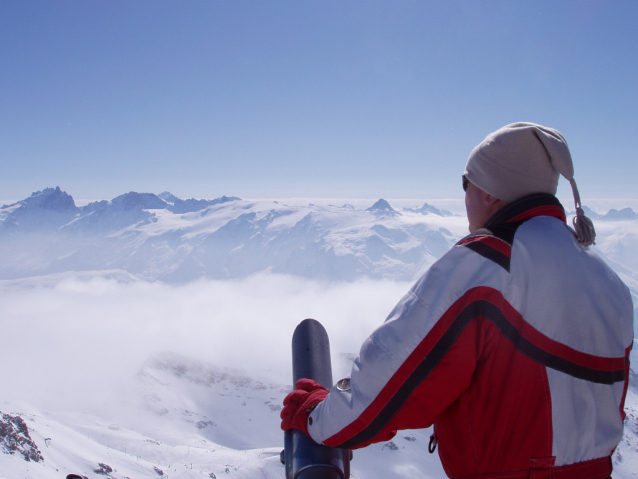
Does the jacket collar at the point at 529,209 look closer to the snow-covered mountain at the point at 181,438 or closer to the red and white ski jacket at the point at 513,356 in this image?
the red and white ski jacket at the point at 513,356

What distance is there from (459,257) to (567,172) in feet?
3.32

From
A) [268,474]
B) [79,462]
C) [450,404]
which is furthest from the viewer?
[268,474]

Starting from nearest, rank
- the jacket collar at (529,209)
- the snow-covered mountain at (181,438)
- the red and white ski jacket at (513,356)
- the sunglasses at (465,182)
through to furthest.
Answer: the red and white ski jacket at (513,356)
the jacket collar at (529,209)
the sunglasses at (465,182)
the snow-covered mountain at (181,438)

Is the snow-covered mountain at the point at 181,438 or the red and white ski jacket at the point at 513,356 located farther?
the snow-covered mountain at the point at 181,438

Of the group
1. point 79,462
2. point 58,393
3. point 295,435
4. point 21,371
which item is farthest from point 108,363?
point 295,435

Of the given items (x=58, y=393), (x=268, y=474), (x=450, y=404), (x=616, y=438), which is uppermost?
(x=450, y=404)

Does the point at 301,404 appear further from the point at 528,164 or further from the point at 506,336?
the point at 528,164

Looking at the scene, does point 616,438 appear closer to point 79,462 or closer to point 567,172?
point 567,172

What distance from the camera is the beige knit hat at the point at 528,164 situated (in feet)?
7.57

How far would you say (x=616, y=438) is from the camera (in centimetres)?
210

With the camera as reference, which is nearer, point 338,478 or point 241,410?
point 338,478

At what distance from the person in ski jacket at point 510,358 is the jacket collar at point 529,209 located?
0.02 metres

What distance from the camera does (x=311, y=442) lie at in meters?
2.50

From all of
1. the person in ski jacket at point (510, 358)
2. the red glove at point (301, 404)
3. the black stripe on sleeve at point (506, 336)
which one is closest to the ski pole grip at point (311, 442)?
the red glove at point (301, 404)
